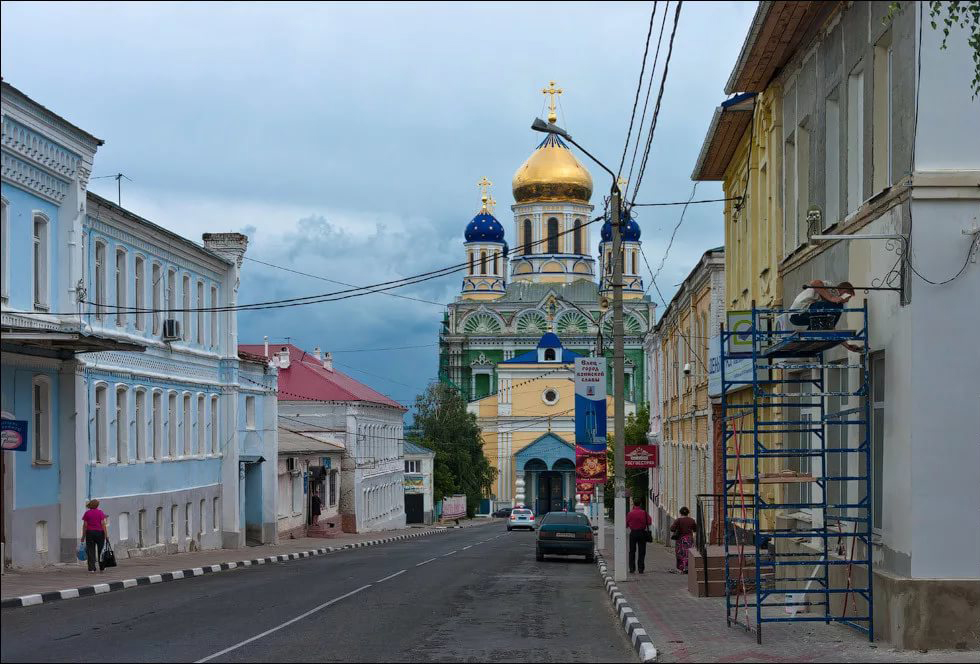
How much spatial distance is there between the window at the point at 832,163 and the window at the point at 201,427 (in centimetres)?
2451

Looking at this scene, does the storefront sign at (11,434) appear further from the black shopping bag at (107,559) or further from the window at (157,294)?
the window at (157,294)

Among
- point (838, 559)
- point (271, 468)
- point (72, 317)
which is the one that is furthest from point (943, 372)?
point (271, 468)

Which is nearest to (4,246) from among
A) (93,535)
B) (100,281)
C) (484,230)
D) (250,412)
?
(93,535)

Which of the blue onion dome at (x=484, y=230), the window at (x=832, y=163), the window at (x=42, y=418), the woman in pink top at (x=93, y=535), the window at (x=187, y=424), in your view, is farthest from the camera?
the blue onion dome at (x=484, y=230)

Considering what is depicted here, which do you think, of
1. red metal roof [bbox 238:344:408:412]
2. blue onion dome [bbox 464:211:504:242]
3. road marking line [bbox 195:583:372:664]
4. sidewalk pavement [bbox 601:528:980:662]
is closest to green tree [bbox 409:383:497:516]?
blue onion dome [bbox 464:211:504:242]

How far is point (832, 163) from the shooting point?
1564cm

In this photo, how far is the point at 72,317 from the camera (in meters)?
26.2

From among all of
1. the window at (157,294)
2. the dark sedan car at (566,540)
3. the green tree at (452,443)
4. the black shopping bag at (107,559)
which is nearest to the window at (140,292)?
the window at (157,294)

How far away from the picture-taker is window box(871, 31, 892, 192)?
13.4 m

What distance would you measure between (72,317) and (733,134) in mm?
13025

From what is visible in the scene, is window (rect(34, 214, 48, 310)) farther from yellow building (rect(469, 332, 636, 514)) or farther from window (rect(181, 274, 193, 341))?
yellow building (rect(469, 332, 636, 514))

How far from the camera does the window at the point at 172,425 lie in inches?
1348

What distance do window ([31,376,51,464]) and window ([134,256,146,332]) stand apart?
598cm

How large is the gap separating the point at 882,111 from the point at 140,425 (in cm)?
2255
